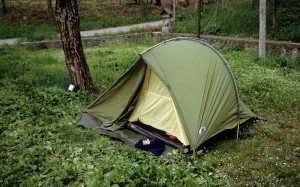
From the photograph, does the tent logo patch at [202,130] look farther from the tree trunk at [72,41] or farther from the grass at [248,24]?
the grass at [248,24]

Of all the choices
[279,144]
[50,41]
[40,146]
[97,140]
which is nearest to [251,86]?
[279,144]

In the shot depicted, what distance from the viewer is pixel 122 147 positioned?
19.2 feet

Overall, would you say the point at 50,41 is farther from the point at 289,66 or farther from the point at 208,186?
the point at 208,186

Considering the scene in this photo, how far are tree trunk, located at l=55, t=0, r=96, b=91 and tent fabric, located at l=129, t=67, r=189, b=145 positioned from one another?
211 centimetres

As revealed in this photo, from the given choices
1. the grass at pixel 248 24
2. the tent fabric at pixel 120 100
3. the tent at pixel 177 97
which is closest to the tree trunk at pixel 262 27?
the grass at pixel 248 24

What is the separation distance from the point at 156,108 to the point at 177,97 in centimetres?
73

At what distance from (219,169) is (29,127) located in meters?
3.89

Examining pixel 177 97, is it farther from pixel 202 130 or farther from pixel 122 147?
pixel 122 147

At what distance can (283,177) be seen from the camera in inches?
193

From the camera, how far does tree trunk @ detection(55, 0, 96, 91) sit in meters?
7.73

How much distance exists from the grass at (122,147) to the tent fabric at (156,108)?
73cm

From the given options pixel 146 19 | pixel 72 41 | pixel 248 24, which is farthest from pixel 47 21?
pixel 72 41

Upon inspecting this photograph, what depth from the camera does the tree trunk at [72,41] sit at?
7730mm

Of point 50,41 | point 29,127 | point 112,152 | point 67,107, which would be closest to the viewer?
point 112,152
